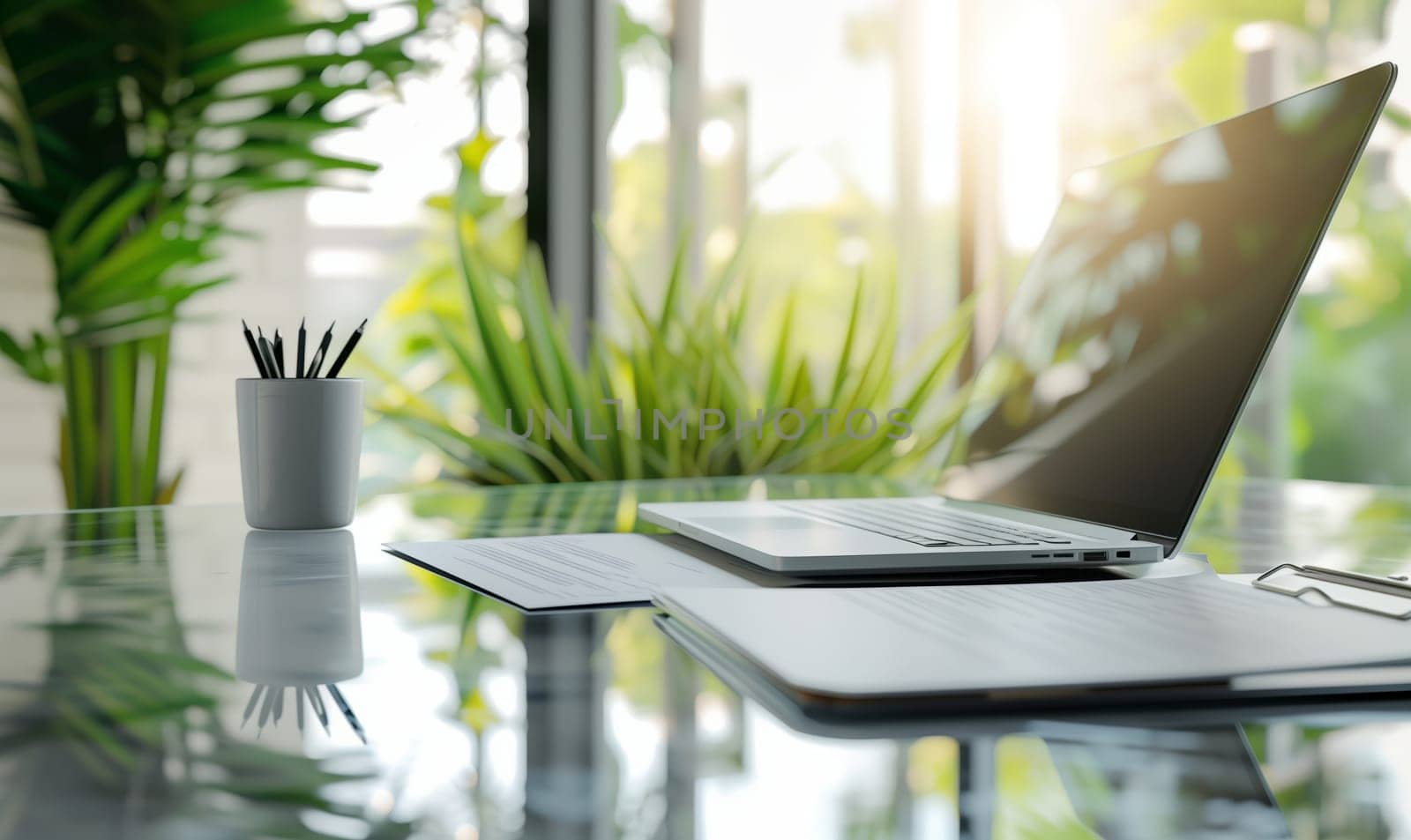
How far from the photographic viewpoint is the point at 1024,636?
422 mm

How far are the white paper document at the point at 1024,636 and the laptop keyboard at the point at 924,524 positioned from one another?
111 millimetres

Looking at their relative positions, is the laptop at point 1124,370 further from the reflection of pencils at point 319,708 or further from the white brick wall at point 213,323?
the white brick wall at point 213,323

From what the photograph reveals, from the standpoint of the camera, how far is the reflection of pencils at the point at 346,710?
35 cm

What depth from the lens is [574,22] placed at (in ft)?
9.42

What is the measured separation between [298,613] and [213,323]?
2084 mm

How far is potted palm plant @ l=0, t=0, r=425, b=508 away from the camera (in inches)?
79.6

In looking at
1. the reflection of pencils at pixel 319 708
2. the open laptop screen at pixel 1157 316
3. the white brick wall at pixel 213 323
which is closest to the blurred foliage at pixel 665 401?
the white brick wall at pixel 213 323

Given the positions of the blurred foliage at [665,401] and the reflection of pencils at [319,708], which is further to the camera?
the blurred foliage at [665,401]

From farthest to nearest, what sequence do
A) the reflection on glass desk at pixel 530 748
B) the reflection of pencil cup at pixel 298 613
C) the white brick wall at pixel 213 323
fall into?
1. the white brick wall at pixel 213 323
2. the reflection of pencil cup at pixel 298 613
3. the reflection on glass desk at pixel 530 748

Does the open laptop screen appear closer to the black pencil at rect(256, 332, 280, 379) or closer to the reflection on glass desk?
the reflection on glass desk

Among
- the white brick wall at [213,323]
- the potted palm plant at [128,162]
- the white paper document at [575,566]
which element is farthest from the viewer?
the white brick wall at [213,323]

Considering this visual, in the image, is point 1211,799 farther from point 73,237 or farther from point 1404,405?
point 1404,405

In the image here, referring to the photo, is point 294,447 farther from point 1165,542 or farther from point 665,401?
point 665,401

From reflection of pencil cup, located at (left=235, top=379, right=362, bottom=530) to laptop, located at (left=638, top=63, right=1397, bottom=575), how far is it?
0.24 meters
